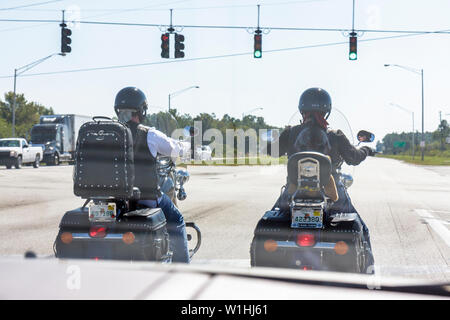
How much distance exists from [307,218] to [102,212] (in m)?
1.52

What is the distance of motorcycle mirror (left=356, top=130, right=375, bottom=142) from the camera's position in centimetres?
479

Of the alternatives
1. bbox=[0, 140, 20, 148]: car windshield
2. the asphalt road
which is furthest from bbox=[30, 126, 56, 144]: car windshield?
the asphalt road

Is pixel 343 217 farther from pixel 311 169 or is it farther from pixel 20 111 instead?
pixel 20 111

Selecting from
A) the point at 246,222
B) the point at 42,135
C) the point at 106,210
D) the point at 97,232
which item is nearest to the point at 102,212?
the point at 106,210

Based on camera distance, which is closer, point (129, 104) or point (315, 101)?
point (315, 101)

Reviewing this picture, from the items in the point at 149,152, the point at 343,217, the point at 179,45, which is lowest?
the point at 343,217

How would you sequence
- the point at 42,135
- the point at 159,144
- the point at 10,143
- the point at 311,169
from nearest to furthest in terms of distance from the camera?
the point at 311,169, the point at 159,144, the point at 10,143, the point at 42,135

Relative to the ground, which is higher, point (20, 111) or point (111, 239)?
point (20, 111)

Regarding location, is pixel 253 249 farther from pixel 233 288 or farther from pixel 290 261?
pixel 233 288

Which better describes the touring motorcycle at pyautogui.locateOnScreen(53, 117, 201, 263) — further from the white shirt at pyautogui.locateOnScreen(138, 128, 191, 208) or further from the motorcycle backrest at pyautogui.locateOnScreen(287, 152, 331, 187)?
the motorcycle backrest at pyautogui.locateOnScreen(287, 152, 331, 187)

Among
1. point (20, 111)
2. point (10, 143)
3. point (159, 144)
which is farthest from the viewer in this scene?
point (20, 111)

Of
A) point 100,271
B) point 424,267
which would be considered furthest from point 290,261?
point 424,267

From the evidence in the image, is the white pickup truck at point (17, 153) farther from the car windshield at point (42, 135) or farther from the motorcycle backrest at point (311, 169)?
the motorcycle backrest at point (311, 169)

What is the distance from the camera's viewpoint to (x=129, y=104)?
4.77m
